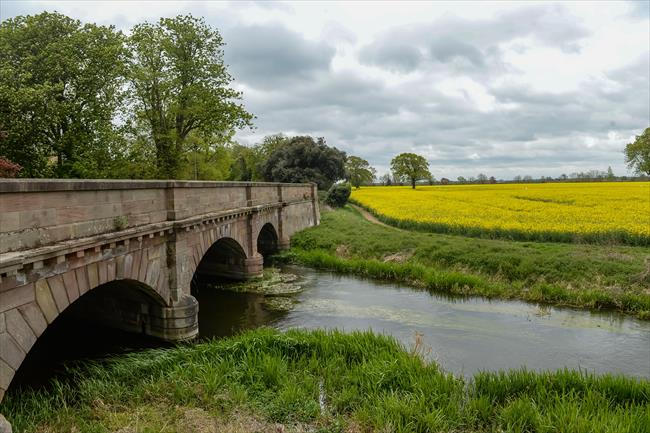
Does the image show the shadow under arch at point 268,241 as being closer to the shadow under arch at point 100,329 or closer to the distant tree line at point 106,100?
the distant tree line at point 106,100

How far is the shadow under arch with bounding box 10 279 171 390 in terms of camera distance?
9875mm

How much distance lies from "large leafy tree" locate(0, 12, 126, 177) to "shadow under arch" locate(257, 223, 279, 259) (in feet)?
28.0

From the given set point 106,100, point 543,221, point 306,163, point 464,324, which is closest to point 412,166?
point 306,163

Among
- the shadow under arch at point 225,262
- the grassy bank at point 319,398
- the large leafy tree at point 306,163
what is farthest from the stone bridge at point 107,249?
the large leafy tree at point 306,163

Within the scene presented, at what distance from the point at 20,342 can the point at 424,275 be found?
13950 millimetres

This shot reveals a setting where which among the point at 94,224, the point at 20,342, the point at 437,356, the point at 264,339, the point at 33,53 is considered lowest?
the point at 437,356

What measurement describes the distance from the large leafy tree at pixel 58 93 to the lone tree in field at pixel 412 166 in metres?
55.2

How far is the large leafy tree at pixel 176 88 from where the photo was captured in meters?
25.6

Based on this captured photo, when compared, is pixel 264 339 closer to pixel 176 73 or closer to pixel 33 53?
pixel 33 53

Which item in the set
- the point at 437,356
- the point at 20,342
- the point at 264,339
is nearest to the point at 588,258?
the point at 437,356

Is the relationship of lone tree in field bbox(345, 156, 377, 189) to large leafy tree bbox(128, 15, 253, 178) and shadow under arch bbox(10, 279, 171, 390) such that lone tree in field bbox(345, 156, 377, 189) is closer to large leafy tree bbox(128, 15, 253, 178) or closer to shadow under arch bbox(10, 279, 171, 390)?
large leafy tree bbox(128, 15, 253, 178)

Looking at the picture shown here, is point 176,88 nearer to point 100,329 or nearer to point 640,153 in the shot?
point 100,329

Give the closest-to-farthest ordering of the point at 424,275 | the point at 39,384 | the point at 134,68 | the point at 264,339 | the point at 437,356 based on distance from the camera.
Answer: the point at 39,384 → the point at 264,339 → the point at 437,356 → the point at 424,275 → the point at 134,68

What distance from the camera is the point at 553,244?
20.0 meters
